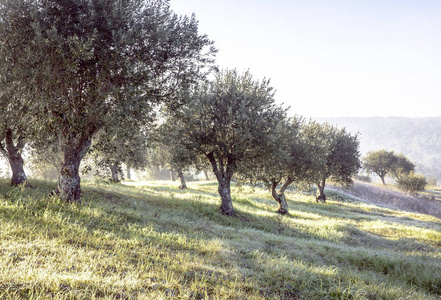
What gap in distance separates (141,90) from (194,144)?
785 cm

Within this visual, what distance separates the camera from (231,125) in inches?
734

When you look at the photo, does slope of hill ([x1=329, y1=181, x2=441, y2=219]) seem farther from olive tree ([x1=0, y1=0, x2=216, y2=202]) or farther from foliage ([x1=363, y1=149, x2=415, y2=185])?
olive tree ([x1=0, y1=0, x2=216, y2=202])

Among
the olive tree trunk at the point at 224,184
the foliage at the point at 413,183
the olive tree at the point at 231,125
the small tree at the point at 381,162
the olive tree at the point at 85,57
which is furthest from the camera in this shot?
the small tree at the point at 381,162

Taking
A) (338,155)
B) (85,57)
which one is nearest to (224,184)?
(85,57)

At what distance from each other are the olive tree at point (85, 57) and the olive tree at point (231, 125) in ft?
18.9

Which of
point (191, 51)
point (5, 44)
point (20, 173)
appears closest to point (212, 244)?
point (191, 51)

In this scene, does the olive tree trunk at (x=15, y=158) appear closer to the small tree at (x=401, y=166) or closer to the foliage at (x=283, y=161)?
the foliage at (x=283, y=161)

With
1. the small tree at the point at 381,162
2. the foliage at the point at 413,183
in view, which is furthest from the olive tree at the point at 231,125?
the small tree at the point at 381,162

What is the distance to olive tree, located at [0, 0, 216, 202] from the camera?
10320 millimetres

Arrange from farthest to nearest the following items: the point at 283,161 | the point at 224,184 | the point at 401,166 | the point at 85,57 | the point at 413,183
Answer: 1. the point at 401,166
2. the point at 413,183
3. the point at 283,161
4. the point at 224,184
5. the point at 85,57

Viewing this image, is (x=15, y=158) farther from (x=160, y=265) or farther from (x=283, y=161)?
(x=283, y=161)

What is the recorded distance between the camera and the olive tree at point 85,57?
33.9 ft

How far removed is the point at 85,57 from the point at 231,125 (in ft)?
35.6

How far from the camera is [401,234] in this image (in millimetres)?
22188
